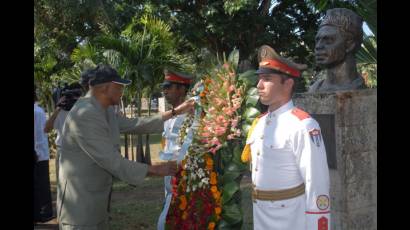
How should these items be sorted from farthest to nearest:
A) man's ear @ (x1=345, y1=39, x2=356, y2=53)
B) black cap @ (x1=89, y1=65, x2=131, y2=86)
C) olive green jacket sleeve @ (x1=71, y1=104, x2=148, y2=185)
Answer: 1. man's ear @ (x1=345, y1=39, x2=356, y2=53)
2. black cap @ (x1=89, y1=65, x2=131, y2=86)
3. olive green jacket sleeve @ (x1=71, y1=104, x2=148, y2=185)

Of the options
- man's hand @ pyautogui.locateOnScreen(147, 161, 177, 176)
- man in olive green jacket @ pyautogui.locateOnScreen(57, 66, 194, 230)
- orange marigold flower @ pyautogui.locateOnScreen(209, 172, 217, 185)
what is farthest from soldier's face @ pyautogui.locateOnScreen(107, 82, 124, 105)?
orange marigold flower @ pyautogui.locateOnScreen(209, 172, 217, 185)

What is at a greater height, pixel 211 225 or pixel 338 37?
pixel 338 37

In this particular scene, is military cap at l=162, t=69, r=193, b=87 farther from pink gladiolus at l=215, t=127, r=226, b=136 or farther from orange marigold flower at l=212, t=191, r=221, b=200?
orange marigold flower at l=212, t=191, r=221, b=200

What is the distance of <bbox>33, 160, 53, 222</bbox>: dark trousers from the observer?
21.6ft

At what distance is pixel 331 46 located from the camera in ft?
12.9

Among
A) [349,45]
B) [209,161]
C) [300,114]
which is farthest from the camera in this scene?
[209,161]

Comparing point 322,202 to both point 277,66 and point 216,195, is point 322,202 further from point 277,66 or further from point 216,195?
point 216,195

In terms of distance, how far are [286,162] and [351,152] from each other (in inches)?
42.2

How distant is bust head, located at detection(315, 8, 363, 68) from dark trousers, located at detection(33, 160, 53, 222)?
4631 millimetres

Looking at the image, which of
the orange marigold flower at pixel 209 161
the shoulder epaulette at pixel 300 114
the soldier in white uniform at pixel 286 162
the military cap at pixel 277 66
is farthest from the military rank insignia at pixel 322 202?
the orange marigold flower at pixel 209 161

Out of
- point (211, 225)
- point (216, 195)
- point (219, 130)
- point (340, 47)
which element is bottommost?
point (211, 225)

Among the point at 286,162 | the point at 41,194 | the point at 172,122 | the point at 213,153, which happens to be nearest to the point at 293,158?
the point at 286,162

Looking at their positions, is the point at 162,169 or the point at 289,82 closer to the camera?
the point at 289,82
